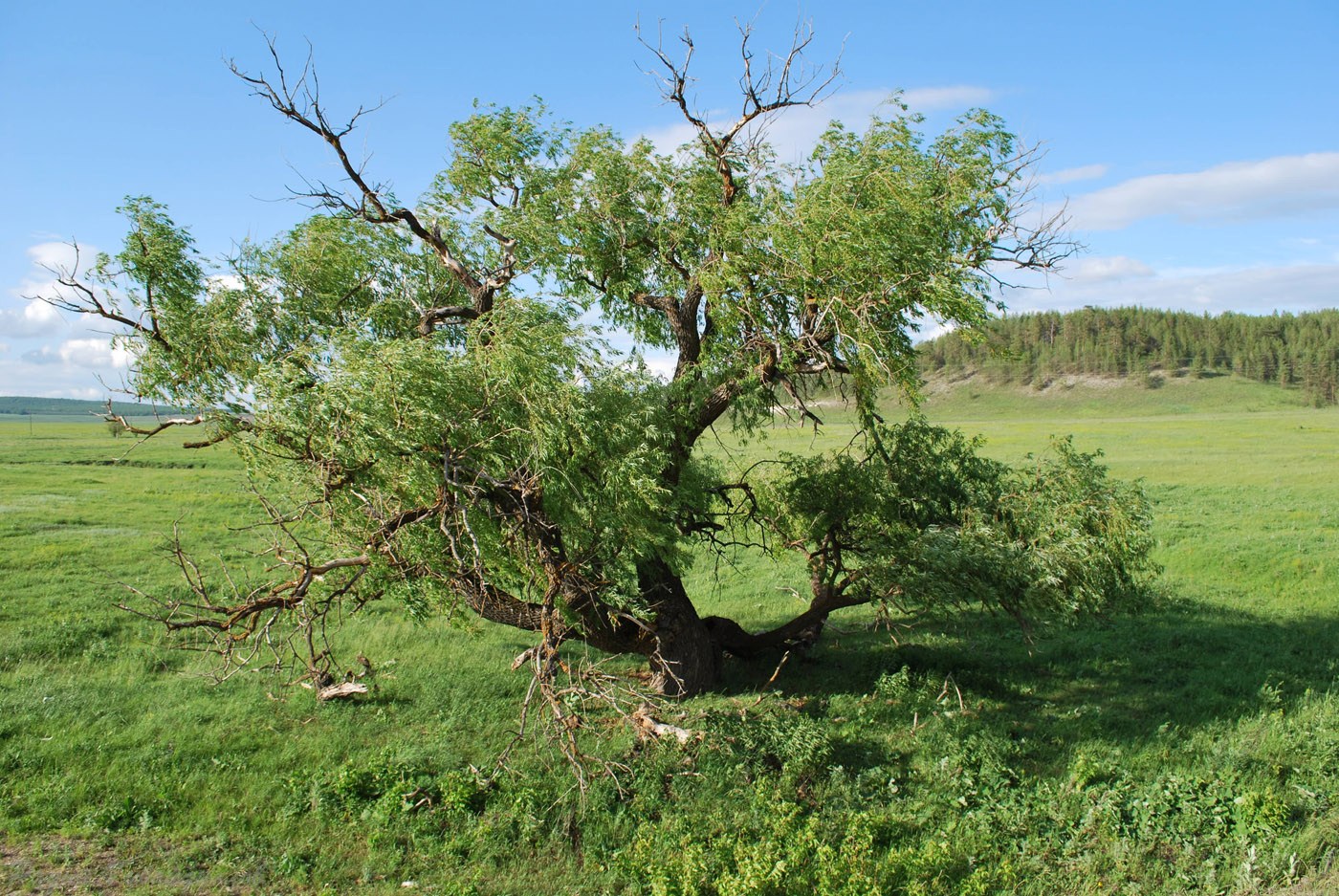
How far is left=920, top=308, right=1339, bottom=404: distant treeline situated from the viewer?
424 ft

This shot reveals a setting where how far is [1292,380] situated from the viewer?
128 m

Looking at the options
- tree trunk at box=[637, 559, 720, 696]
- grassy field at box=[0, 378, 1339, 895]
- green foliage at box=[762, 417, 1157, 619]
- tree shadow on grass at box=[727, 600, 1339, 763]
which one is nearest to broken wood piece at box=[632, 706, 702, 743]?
grassy field at box=[0, 378, 1339, 895]

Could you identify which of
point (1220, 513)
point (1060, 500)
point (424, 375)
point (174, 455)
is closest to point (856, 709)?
point (1060, 500)

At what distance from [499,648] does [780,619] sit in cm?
706

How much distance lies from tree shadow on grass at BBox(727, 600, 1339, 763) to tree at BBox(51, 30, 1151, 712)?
2165 mm

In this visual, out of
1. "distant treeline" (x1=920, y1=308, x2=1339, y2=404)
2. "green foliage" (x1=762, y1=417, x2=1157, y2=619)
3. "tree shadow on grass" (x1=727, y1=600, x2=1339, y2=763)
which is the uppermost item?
"distant treeline" (x1=920, y1=308, x2=1339, y2=404)

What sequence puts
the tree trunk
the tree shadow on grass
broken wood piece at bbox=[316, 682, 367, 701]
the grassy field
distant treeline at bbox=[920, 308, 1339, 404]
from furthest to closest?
distant treeline at bbox=[920, 308, 1339, 404]
broken wood piece at bbox=[316, 682, 367, 701]
the tree trunk
the tree shadow on grass
the grassy field

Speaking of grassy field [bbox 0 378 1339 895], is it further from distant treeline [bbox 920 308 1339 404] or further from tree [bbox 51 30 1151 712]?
distant treeline [bbox 920 308 1339 404]

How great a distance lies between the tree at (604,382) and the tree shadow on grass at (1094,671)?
216cm

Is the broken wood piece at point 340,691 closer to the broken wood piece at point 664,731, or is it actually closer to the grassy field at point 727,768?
the grassy field at point 727,768

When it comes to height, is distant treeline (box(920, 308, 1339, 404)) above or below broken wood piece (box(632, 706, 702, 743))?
above

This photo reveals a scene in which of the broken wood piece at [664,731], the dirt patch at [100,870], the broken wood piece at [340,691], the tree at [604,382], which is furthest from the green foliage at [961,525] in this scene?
the dirt patch at [100,870]

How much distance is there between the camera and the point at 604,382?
11.7 metres

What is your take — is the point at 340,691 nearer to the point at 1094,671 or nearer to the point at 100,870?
the point at 100,870
